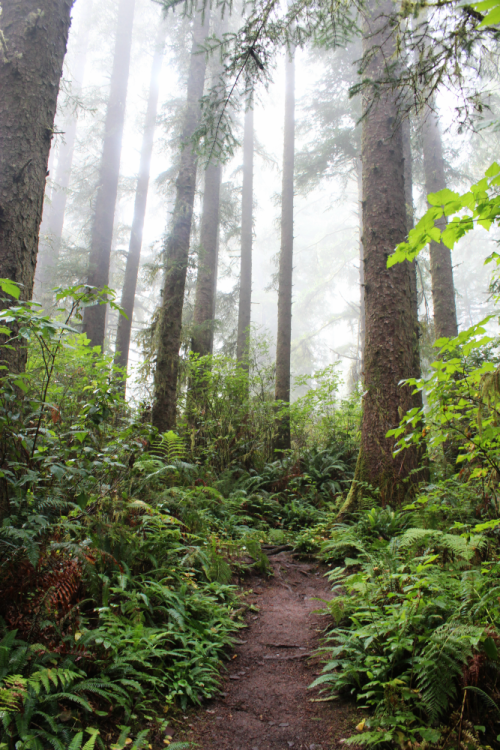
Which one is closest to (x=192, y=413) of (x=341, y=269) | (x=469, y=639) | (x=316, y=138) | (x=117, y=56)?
(x=469, y=639)

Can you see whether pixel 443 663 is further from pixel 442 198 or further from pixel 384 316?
pixel 384 316

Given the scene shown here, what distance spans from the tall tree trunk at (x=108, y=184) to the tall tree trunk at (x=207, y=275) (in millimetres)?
2767

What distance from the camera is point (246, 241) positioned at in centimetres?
1578

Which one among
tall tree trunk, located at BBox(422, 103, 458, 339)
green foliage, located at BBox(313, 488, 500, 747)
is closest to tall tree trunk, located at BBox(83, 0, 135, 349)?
tall tree trunk, located at BBox(422, 103, 458, 339)

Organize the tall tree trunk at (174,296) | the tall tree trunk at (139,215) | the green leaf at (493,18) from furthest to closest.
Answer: the tall tree trunk at (139,215) → the tall tree trunk at (174,296) → the green leaf at (493,18)

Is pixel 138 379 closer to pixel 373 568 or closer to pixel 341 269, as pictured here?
pixel 373 568

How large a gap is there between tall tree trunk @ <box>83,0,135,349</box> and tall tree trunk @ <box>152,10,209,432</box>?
402 cm

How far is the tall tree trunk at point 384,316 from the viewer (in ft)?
17.3

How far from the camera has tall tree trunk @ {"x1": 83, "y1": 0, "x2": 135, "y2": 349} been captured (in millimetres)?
11336

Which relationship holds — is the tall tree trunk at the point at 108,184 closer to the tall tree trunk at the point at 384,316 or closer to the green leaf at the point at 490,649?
the tall tree trunk at the point at 384,316

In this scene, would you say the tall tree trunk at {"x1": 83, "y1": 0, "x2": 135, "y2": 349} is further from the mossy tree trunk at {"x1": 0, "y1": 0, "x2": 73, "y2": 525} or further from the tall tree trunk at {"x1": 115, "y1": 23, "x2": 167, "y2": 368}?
the mossy tree trunk at {"x1": 0, "y1": 0, "x2": 73, "y2": 525}

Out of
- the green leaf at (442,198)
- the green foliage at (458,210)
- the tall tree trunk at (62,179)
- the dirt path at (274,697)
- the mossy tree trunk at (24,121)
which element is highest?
the tall tree trunk at (62,179)

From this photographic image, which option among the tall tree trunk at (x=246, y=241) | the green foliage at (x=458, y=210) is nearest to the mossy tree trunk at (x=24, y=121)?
the green foliage at (x=458, y=210)

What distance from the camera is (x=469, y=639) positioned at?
6.60 feet
